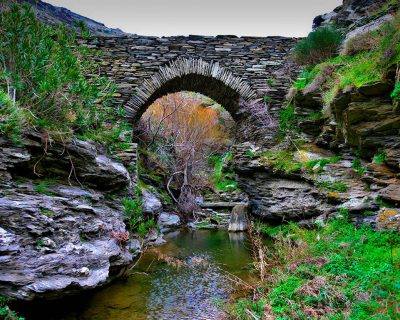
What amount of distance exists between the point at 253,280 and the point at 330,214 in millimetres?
2199

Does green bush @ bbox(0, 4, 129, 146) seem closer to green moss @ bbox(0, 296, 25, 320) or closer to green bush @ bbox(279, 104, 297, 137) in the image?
green moss @ bbox(0, 296, 25, 320)

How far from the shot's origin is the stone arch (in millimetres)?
9016

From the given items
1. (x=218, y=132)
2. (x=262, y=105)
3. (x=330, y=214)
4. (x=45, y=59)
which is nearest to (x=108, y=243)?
(x=45, y=59)

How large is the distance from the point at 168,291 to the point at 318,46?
728 cm

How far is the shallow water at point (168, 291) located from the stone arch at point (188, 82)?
3.81 meters

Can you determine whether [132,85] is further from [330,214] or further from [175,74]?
[330,214]

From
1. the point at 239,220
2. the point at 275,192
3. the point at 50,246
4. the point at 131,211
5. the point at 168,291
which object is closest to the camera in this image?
the point at 50,246

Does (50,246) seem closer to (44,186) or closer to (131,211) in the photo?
(44,186)

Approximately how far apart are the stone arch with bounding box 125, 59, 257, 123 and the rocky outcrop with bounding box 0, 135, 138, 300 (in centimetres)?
341

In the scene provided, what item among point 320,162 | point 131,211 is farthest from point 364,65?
point 131,211

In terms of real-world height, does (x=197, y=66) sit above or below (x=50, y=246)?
above

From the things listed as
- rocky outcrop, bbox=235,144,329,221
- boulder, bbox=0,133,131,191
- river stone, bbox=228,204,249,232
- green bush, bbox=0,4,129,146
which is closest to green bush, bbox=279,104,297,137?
rocky outcrop, bbox=235,144,329,221

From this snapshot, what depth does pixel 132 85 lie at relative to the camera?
8.99 metres

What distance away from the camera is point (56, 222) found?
418 cm
